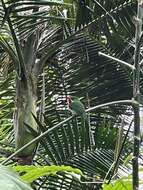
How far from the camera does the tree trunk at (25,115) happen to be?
4.36 feet

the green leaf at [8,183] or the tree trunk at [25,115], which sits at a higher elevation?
the green leaf at [8,183]

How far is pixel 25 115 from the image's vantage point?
1.36 meters

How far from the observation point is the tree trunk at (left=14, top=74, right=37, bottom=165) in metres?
1.33

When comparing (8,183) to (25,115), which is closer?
(8,183)

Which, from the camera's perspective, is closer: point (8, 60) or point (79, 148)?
point (79, 148)

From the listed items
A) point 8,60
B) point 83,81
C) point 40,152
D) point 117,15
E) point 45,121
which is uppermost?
point 117,15

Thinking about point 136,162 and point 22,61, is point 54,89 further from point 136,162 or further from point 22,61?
point 136,162

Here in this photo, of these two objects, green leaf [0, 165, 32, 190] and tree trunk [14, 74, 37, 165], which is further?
tree trunk [14, 74, 37, 165]

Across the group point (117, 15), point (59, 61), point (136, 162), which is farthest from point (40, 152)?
point (136, 162)

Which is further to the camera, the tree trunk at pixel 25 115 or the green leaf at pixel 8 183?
the tree trunk at pixel 25 115

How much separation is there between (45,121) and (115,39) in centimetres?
40

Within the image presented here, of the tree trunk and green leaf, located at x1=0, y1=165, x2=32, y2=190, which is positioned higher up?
green leaf, located at x1=0, y1=165, x2=32, y2=190

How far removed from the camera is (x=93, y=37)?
5.75 ft

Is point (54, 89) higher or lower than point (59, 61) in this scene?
lower
